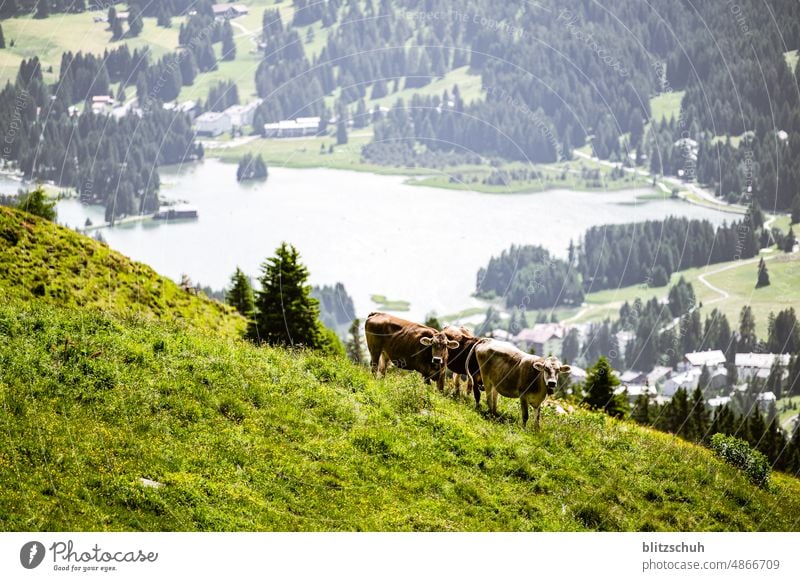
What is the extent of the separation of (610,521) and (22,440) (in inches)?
557

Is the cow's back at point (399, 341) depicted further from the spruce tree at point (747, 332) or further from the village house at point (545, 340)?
the village house at point (545, 340)

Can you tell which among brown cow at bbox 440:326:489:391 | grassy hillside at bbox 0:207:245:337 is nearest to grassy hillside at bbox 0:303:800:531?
brown cow at bbox 440:326:489:391

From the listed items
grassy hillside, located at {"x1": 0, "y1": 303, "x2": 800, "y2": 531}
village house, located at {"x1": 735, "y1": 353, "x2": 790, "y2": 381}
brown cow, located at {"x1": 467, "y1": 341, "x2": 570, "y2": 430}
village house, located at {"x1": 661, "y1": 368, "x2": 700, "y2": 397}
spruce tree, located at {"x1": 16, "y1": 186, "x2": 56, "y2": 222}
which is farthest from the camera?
village house, located at {"x1": 735, "y1": 353, "x2": 790, "y2": 381}

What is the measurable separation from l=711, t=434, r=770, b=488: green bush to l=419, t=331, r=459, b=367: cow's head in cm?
947

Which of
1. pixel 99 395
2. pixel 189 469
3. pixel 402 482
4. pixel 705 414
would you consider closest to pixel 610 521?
pixel 402 482

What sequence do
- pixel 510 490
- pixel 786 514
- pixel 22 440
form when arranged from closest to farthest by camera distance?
pixel 22 440 < pixel 510 490 < pixel 786 514

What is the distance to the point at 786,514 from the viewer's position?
30.2 m

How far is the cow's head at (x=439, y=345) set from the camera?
30.5 meters

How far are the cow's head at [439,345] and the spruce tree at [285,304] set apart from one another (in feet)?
66.4

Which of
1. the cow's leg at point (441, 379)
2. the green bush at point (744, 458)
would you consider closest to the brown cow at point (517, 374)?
the cow's leg at point (441, 379)

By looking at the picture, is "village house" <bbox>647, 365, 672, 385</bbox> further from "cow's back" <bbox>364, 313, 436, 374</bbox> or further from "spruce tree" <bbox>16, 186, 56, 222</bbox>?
"cow's back" <bbox>364, 313, 436, 374</bbox>

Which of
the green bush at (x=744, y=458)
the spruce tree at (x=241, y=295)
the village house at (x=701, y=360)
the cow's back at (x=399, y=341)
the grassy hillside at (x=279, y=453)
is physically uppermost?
the cow's back at (x=399, y=341)

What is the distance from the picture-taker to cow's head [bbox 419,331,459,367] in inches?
1199
